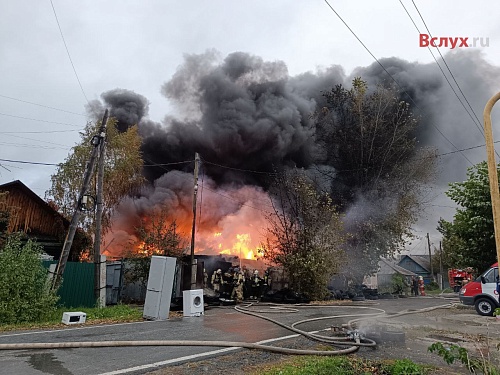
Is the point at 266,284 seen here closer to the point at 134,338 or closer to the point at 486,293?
the point at 486,293

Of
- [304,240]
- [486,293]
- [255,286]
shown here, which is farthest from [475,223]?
[255,286]

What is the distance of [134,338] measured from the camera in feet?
25.8

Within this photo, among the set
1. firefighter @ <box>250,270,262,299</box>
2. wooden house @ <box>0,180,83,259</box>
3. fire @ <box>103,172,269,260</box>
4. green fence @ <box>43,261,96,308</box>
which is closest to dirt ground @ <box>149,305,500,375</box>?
firefighter @ <box>250,270,262,299</box>

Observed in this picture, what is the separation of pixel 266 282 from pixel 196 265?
4.65 metres

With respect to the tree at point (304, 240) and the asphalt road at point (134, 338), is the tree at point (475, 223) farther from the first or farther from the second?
the asphalt road at point (134, 338)

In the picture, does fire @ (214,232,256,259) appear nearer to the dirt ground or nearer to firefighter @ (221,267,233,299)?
firefighter @ (221,267,233,299)

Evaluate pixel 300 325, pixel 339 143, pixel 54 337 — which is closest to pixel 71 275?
pixel 54 337

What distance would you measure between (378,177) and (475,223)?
30.3ft

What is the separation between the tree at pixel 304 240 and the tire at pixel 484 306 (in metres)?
7.03

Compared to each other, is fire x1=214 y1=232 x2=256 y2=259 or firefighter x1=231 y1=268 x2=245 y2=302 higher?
fire x1=214 y1=232 x2=256 y2=259

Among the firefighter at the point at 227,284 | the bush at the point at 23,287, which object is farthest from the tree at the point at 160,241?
the bush at the point at 23,287

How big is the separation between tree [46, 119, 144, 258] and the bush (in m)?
11.9

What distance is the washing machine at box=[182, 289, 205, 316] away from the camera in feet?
40.6

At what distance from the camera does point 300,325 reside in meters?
10.0
